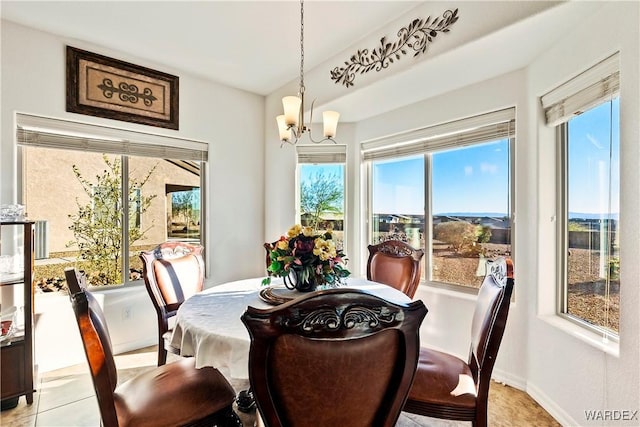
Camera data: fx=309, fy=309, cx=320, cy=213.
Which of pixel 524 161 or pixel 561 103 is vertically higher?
pixel 561 103

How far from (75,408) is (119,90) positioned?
2.65 meters

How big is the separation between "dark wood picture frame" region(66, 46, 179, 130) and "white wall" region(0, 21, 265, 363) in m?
0.06

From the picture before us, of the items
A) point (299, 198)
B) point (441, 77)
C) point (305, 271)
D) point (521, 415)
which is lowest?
point (521, 415)

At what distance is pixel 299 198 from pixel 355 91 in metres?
1.49

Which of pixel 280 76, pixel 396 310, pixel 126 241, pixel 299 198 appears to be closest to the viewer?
pixel 396 310

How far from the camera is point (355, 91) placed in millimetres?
2826

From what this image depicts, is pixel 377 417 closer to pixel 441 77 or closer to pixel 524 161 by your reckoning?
pixel 524 161

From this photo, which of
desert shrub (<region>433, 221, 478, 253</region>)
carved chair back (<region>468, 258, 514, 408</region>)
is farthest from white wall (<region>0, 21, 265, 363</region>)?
carved chair back (<region>468, 258, 514, 408</region>)

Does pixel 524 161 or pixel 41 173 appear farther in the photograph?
pixel 41 173

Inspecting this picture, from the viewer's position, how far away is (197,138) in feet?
11.3

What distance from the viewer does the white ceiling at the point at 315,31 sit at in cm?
192

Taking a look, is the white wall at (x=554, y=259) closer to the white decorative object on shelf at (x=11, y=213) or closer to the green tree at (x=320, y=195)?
the green tree at (x=320, y=195)

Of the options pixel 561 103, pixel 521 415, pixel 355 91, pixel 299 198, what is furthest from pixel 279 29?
pixel 521 415

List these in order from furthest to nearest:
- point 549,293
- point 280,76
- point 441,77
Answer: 1. point 280,76
2. point 441,77
3. point 549,293
